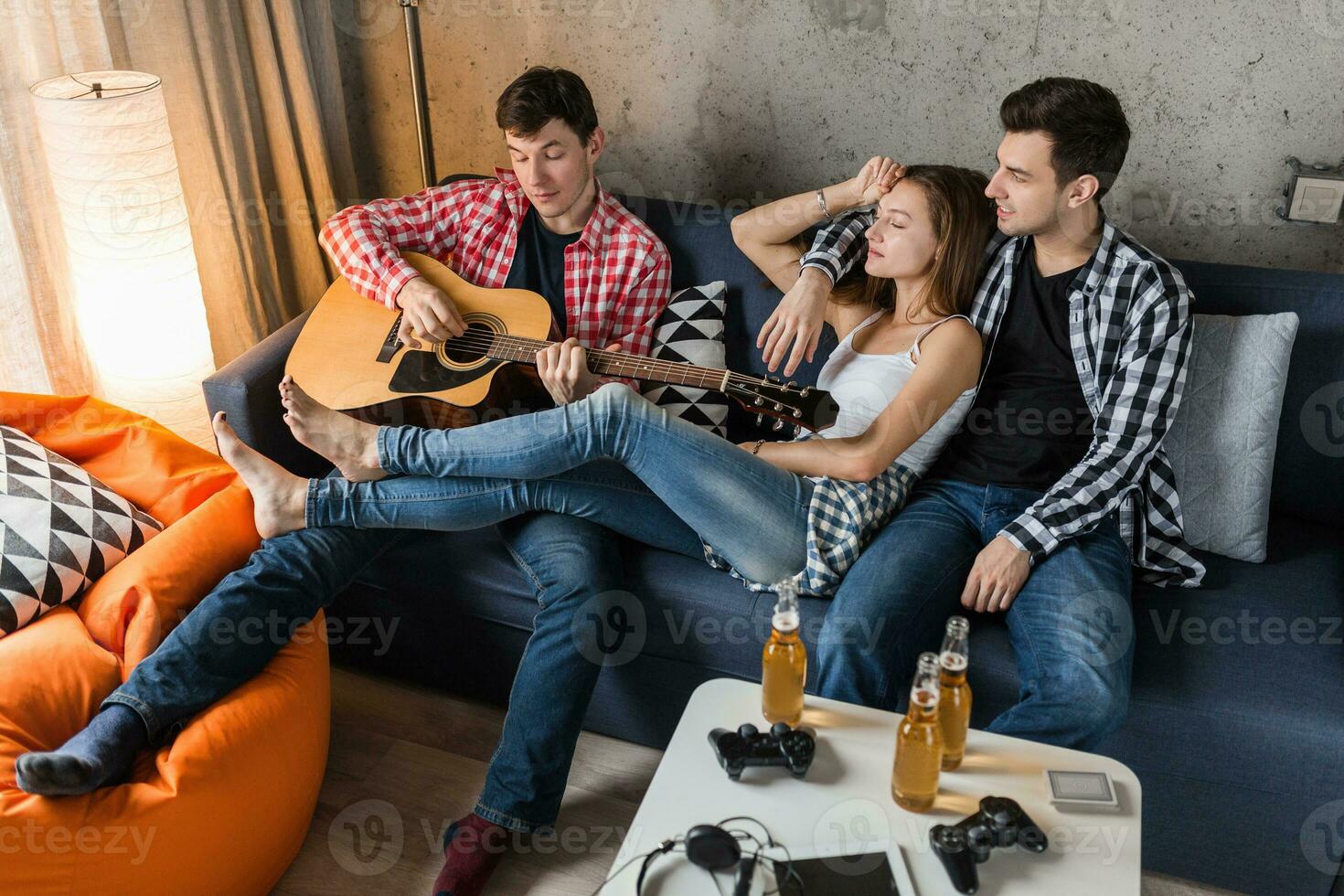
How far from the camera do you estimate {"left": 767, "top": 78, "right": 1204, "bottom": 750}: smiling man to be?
5.39 ft

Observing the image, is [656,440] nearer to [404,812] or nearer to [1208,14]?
[404,812]

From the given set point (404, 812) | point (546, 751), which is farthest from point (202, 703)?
point (546, 751)

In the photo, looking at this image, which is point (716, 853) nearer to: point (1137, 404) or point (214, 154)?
point (1137, 404)

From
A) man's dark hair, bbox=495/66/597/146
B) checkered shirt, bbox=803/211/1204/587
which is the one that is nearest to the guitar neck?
man's dark hair, bbox=495/66/597/146

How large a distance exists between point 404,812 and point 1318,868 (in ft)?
4.93

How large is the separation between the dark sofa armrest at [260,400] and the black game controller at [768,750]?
1.17 meters

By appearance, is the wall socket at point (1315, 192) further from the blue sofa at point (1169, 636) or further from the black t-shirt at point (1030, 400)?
the black t-shirt at point (1030, 400)

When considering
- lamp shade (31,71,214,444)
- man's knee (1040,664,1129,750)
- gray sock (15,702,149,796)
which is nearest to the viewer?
gray sock (15,702,149,796)

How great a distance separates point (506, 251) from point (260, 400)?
1.94 ft

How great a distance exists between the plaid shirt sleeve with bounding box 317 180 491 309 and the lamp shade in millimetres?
317

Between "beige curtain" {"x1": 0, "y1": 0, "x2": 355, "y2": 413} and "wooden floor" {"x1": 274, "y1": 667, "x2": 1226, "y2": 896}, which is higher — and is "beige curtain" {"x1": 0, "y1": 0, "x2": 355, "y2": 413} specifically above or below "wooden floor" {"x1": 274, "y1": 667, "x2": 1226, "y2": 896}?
above

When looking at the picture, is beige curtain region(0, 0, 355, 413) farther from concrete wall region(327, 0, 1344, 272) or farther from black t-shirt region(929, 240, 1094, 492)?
black t-shirt region(929, 240, 1094, 492)

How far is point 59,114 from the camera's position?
6.40 ft

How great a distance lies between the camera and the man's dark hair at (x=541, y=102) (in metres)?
2.06
